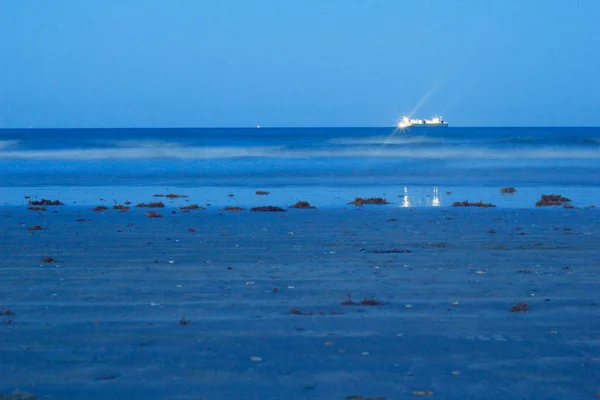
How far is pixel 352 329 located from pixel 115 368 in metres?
2.37

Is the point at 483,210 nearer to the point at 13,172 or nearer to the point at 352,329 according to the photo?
the point at 352,329

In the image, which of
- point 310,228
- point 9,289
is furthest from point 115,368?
point 310,228

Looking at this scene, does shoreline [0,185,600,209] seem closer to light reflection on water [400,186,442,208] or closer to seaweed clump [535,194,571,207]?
light reflection on water [400,186,442,208]

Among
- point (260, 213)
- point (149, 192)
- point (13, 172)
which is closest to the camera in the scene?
point (260, 213)

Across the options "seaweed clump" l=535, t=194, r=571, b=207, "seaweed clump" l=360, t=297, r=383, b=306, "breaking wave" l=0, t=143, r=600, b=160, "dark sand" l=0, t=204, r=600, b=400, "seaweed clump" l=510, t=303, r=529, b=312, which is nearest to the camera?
"dark sand" l=0, t=204, r=600, b=400

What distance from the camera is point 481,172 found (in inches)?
1759

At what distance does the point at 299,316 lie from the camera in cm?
817

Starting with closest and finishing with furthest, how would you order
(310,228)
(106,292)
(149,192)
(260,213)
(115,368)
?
1. (115,368)
2. (106,292)
3. (310,228)
4. (260,213)
5. (149,192)

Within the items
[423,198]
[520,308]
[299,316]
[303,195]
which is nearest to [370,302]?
[299,316]

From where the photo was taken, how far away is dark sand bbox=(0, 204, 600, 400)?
20.0 feet

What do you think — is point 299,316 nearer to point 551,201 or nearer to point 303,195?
point 551,201

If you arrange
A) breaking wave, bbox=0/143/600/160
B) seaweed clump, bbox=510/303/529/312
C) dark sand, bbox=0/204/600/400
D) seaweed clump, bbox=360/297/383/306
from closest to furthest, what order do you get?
dark sand, bbox=0/204/600/400 → seaweed clump, bbox=510/303/529/312 → seaweed clump, bbox=360/297/383/306 → breaking wave, bbox=0/143/600/160

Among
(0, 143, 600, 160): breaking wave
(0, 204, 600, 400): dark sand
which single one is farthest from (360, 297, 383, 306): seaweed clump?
(0, 143, 600, 160): breaking wave

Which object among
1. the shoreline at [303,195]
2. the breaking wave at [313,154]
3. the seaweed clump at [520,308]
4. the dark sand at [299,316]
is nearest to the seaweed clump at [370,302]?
the dark sand at [299,316]
